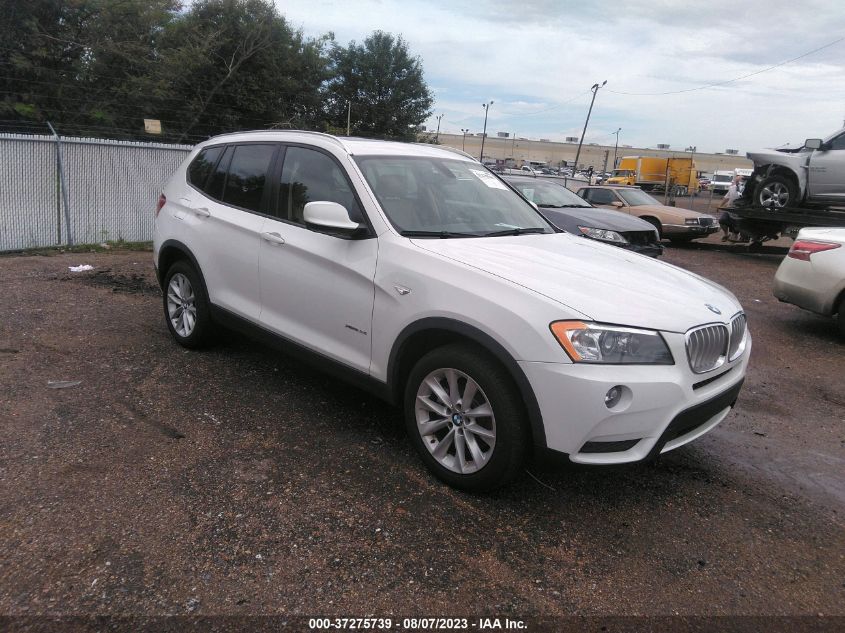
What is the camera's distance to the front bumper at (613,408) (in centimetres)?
268

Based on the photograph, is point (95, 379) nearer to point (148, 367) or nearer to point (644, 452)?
point (148, 367)

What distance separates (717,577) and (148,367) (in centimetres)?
410

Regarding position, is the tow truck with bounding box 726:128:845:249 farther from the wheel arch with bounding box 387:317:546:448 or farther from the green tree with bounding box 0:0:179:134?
the green tree with bounding box 0:0:179:134

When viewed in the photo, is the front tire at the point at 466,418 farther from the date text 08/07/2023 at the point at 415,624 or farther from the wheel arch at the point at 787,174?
the wheel arch at the point at 787,174

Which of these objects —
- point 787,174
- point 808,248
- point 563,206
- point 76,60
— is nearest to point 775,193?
point 787,174

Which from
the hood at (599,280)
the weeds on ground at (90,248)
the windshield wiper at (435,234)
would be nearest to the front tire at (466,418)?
the hood at (599,280)

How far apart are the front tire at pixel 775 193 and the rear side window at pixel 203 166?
37.5 ft

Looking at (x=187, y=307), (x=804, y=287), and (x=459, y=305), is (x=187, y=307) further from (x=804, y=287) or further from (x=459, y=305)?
(x=804, y=287)

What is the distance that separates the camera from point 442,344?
3209mm

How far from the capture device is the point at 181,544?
2715 mm

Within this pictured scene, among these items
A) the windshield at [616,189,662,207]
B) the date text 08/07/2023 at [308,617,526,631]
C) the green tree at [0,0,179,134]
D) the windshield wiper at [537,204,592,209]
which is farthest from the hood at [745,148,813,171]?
the green tree at [0,0,179,134]

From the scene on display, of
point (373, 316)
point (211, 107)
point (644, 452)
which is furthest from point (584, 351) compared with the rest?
point (211, 107)

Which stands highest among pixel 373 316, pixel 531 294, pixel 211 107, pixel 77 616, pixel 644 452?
pixel 211 107

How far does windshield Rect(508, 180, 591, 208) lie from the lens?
10.1m
